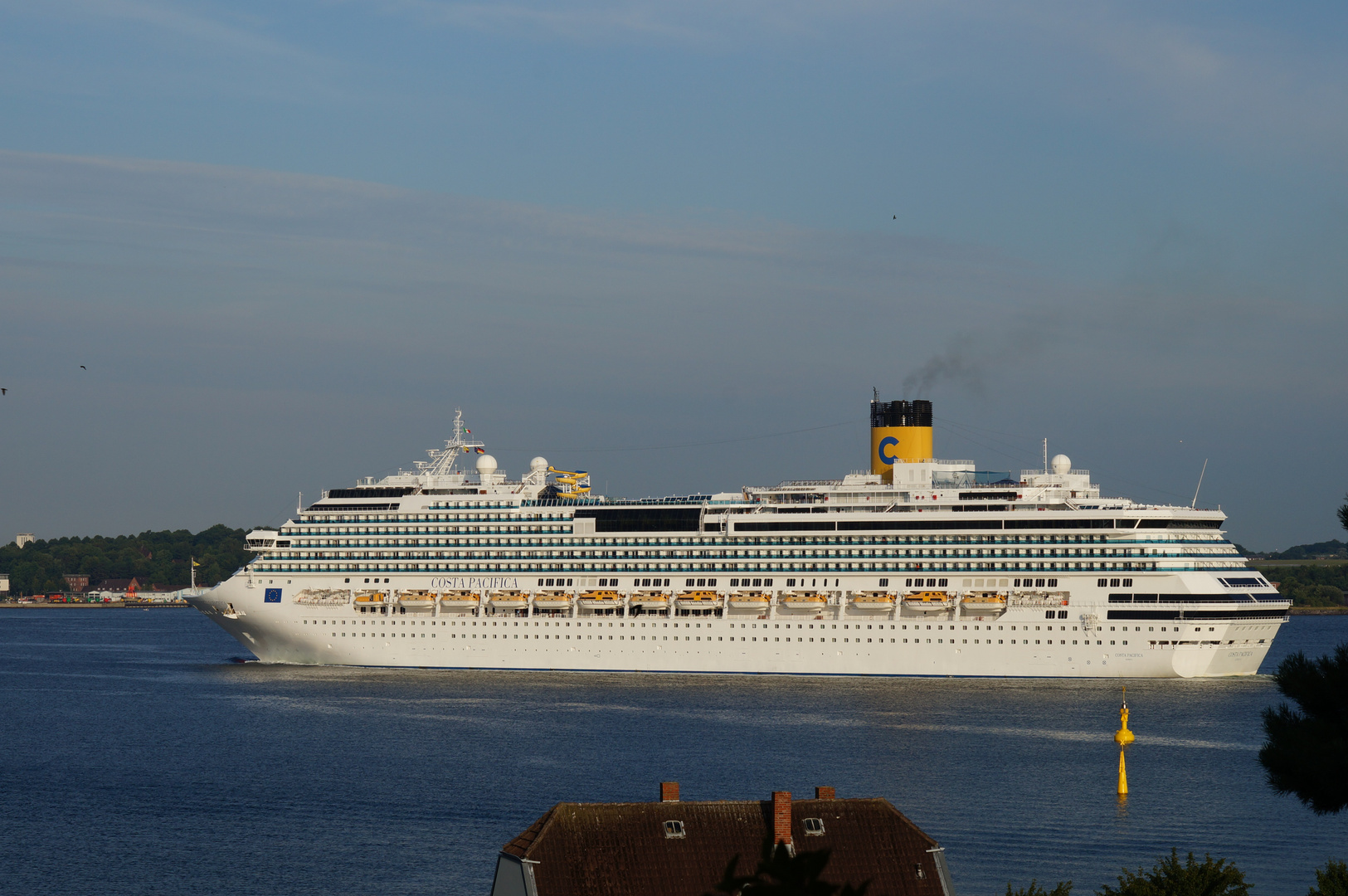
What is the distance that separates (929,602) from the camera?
73500 mm

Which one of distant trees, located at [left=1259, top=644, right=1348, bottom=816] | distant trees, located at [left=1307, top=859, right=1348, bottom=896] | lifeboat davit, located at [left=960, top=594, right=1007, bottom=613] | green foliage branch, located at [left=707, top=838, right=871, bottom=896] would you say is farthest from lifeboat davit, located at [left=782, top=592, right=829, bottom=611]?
green foliage branch, located at [left=707, top=838, right=871, bottom=896]

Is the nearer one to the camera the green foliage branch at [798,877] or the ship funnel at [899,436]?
the green foliage branch at [798,877]

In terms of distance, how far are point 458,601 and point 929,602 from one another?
23.0 meters

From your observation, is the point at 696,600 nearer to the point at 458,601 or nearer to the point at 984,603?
the point at 458,601

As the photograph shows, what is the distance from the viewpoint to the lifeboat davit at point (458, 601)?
3152 inches

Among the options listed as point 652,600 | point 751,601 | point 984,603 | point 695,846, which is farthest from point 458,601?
point 695,846

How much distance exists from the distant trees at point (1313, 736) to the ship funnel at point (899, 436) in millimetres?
61026

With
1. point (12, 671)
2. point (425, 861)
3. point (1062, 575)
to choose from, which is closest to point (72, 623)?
point (12, 671)

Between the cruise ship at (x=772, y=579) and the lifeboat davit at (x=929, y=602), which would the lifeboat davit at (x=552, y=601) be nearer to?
the cruise ship at (x=772, y=579)

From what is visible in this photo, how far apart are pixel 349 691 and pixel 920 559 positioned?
1026 inches

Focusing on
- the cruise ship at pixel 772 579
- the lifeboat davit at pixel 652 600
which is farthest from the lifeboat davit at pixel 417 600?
the lifeboat davit at pixel 652 600

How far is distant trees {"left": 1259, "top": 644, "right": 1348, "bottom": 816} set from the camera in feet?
62.7

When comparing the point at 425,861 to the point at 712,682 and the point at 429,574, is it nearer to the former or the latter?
the point at 712,682

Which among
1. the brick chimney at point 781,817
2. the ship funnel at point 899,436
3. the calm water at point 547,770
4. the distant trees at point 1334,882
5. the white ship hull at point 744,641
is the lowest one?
the calm water at point 547,770
